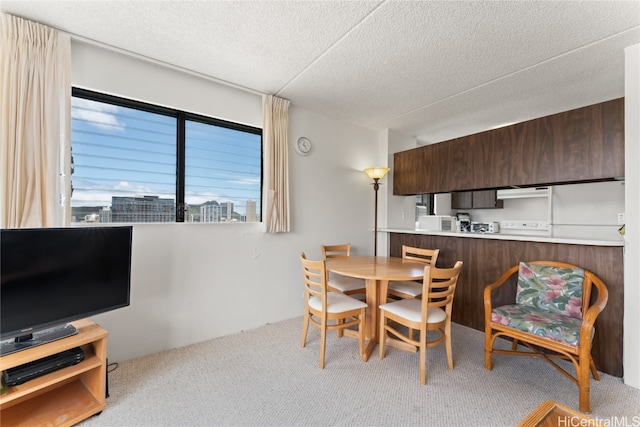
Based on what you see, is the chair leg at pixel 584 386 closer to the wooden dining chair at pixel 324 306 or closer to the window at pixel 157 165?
the wooden dining chair at pixel 324 306

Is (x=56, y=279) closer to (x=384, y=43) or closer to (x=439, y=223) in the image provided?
(x=384, y=43)

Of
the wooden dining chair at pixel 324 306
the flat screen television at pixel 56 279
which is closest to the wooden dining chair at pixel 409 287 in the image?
the wooden dining chair at pixel 324 306

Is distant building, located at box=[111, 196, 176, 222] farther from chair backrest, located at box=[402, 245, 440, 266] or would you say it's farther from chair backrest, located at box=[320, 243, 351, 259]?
chair backrest, located at box=[402, 245, 440, 266]

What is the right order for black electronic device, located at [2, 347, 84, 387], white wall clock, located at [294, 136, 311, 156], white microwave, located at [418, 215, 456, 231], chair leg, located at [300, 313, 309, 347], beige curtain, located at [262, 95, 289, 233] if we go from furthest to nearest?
white microwave, located at [418, 215, 456, 231] < white wall clock, located at [294, 136, 311, 156] < beige curtain, located at [262, 95, 289, 233] < chair leg, located at [300, 313, 309, 347] < black electronic device, located at [2, 347, 84, 387]

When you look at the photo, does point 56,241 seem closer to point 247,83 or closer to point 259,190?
point 259,190

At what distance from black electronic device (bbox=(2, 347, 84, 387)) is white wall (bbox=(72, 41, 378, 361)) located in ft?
1.87

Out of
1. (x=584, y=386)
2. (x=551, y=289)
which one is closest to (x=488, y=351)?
(x=584, y=386)

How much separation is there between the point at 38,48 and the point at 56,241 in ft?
4.56

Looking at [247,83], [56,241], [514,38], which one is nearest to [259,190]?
[247,83]

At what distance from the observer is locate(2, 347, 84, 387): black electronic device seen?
1.42 meters

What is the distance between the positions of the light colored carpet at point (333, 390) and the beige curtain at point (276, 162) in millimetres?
1293

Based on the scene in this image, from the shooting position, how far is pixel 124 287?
1872 mm

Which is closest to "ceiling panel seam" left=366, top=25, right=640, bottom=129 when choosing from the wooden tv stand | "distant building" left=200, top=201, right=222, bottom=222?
"distant building" left=200, top=201, right=222, bottom=222

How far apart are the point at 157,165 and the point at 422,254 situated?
9.51ft
